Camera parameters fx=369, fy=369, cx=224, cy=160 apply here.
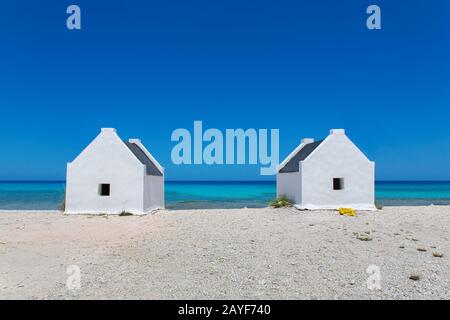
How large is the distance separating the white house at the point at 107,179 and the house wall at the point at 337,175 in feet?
29.7

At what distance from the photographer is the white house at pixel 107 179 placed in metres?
19.7

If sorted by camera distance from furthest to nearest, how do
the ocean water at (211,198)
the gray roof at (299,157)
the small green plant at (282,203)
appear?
1. the ocean water at (211,198)
2. the gray roof at (299,157)
3. the small green plant at (282,203)

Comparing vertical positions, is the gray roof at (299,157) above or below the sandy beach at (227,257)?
above

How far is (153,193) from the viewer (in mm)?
21859

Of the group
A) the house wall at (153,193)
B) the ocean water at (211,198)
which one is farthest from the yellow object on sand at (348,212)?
the ocean water at (211,198)

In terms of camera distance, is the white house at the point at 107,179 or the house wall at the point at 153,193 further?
Result: the house wall at the point at 153,193

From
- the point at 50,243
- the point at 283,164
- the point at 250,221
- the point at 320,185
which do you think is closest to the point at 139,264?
the point at 50,243

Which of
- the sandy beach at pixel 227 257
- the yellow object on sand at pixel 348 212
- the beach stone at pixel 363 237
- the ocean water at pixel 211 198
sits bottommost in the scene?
the ocean water at pixel 211 198

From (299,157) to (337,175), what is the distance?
3079 millimetres

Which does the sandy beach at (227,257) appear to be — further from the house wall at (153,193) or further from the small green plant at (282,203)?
the small green plant at (282,203)

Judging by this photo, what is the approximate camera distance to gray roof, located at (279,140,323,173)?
21.9m

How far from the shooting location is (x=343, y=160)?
2062 centimetres

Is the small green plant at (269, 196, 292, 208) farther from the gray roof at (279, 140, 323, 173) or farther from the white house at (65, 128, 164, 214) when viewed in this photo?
the white house at (65, 128, 164, 214)

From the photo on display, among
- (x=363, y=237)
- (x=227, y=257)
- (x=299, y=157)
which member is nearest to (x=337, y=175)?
(x=299, y=157)
